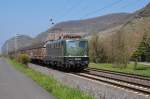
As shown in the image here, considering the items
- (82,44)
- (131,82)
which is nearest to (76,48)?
(82,44)

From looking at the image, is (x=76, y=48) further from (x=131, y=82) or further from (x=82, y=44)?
(x=131, y=82)

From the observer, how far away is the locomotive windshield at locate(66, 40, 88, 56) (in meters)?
43.0

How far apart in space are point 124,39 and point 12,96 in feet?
136

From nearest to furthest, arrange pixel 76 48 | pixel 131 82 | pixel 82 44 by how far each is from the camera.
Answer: pixel 131 82
pixel 76 48
pixel 82 44

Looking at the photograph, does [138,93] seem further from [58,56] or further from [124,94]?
[58,56]

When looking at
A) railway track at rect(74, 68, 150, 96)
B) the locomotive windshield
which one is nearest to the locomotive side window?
the locomotive windshield

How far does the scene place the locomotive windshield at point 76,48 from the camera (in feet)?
141

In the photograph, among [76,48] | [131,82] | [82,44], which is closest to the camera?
[131,82]

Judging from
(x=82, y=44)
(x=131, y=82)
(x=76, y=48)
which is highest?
(x=82, y=44)

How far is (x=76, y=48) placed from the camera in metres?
43.2

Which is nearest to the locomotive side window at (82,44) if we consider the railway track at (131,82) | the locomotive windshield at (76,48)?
the locomotive windshield at (76,48)

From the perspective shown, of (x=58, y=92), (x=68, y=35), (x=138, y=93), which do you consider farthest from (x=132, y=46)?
(x=58, y=92)

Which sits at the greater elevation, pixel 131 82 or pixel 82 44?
pixel 82 44

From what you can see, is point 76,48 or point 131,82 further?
point 76,48
